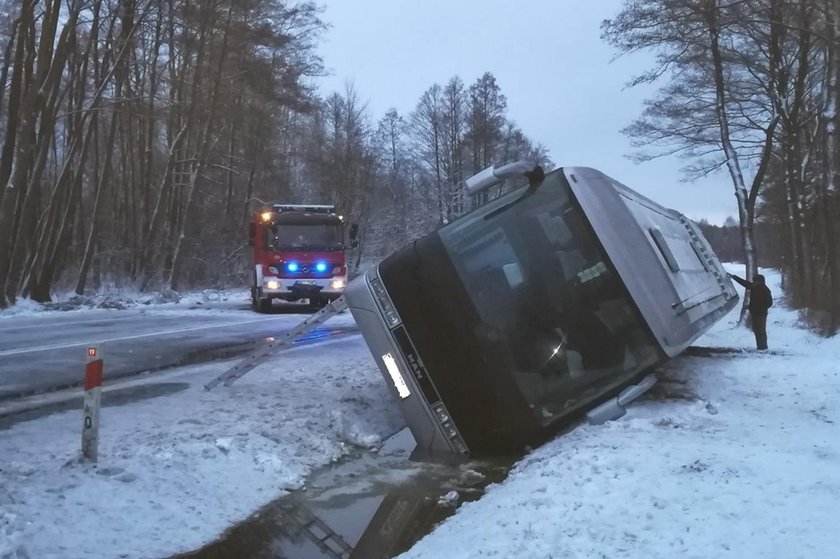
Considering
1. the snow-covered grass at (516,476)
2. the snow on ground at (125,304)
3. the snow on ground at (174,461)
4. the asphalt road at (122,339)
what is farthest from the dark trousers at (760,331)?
the snow on ground at (125,304)

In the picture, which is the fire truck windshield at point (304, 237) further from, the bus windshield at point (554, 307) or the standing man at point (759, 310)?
the bus windshield at point (554, 307)

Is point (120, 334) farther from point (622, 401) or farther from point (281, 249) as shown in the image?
point (622, 401)

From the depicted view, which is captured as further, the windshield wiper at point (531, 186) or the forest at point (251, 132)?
the forest at point (251, 132)

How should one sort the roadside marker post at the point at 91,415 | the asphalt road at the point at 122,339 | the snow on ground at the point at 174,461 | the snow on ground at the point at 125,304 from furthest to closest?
1. the snow on ground at the point at 125,304
2. the asphalt road at the point at 122,339
3. the roadside marker post at the point at 91,415
4. the snow on ground at the point at 174,461

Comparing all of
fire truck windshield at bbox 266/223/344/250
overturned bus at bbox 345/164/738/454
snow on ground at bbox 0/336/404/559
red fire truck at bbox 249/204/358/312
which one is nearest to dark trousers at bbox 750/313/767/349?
overturned bus at bbox 345/164/738/454

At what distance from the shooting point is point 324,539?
15.7ft

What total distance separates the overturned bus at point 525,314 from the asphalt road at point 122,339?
164 inches

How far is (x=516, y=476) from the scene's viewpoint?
18.3 ft

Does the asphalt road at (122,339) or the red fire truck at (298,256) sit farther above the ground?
the red fire truck at (298,256)

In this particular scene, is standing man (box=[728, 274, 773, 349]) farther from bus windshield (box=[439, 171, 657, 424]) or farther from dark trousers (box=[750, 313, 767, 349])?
bus windshield (box=[439, 171, 657, 424])

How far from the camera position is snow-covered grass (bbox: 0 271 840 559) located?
3885mm

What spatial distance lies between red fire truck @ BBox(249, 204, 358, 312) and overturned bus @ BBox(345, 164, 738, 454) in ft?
51.9

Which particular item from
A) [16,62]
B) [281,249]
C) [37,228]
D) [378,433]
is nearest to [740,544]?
[378,433]

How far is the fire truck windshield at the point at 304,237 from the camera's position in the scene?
22641 mm
